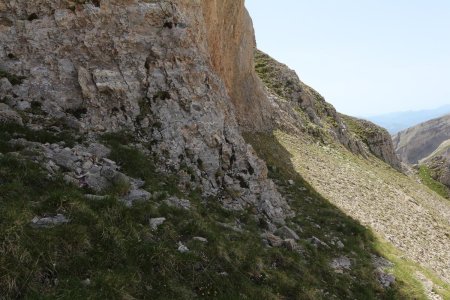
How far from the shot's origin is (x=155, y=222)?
1300 cm

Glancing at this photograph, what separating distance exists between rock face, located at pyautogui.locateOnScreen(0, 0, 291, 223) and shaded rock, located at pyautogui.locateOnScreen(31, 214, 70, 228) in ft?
22.8

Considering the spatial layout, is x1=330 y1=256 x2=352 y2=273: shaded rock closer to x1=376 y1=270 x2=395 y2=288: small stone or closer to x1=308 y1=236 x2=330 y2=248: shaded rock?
x1=308 y1=236 x2=330 y2=248: shaded rock

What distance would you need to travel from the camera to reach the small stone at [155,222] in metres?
12.8

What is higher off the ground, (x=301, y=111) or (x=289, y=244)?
(x=301, y=111)

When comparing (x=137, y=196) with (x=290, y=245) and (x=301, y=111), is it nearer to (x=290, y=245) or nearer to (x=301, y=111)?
(x=290, y=245)

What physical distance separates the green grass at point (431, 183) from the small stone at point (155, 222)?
98.0 metres

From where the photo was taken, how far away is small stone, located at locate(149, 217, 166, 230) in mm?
12759

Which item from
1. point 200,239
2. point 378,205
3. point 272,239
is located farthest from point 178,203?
point 378,205

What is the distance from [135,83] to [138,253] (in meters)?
11.1

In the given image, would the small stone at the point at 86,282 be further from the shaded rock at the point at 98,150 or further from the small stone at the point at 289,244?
the small stone at the point at 289,244

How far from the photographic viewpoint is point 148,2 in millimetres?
21875

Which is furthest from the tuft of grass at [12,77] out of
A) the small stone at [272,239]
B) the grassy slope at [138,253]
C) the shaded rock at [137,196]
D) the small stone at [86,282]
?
the small stone at [272,239]

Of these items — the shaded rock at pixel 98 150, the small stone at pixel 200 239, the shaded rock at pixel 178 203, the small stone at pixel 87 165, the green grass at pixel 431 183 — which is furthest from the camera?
the green grass at pixel 431 183

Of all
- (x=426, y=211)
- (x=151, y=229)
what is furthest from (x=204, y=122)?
(x=426, y=211)
